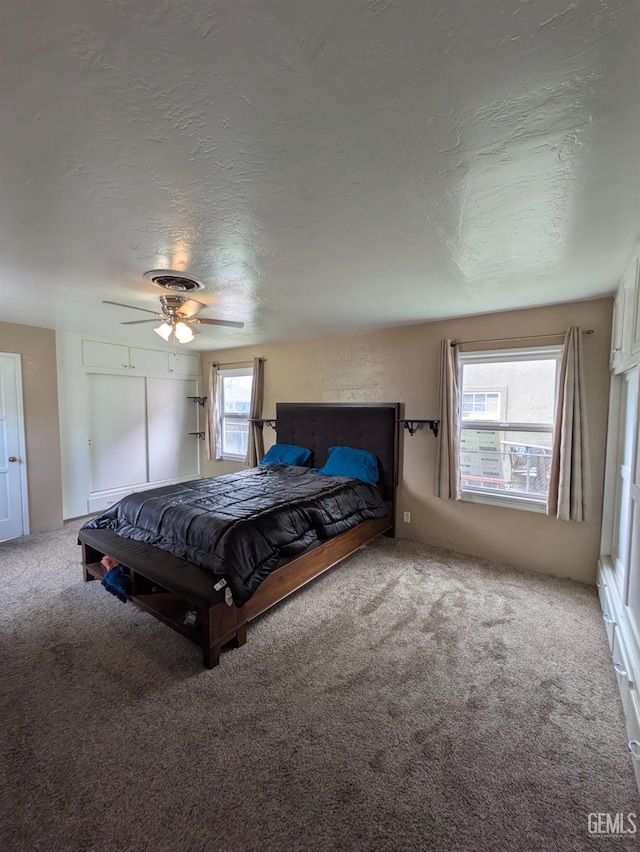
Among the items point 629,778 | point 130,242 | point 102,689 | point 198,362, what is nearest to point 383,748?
point 629,778

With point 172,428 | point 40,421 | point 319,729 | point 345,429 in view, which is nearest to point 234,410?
point 172,428

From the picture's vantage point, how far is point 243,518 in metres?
2.57

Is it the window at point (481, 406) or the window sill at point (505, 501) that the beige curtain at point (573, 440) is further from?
the window at point (481, 406)

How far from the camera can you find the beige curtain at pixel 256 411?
5152 millimetres

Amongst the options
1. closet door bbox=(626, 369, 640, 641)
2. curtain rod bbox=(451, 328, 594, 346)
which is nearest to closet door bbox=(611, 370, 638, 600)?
closet door bbox=(626, 369, 640, 641)

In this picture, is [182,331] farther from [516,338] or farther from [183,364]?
[183,364]

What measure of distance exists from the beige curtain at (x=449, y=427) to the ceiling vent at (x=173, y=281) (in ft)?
7.74

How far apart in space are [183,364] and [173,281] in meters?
3.55

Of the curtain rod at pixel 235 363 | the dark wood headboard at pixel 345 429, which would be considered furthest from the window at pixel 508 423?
the curtain rod at pixel 235 363

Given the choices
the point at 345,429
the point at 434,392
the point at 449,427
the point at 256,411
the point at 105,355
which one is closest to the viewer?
the point at 449,427

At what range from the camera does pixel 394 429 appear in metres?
3.98

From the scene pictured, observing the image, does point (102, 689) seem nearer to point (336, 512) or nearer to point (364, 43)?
point (336, 512)

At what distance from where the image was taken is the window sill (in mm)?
3197

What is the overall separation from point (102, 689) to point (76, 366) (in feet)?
12.8
